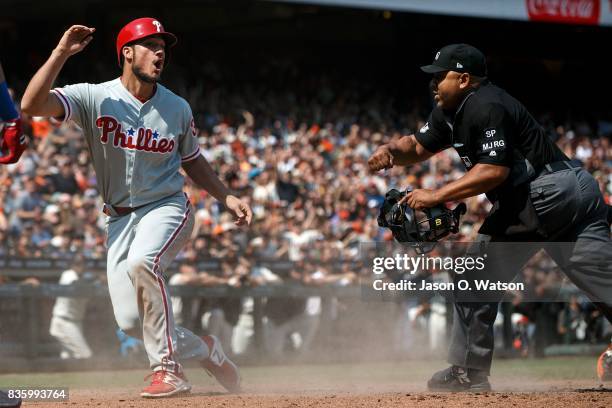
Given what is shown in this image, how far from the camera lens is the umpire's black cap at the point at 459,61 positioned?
5688 mm

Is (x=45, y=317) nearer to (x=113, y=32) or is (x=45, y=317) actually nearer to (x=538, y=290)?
(x=538, y=290)

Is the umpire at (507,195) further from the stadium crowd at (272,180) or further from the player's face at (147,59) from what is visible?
the stadium crowd at (272,180)

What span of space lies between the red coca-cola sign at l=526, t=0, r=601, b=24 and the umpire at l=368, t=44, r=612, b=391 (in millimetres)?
16110

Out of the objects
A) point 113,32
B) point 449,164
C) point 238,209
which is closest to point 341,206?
point 449,164

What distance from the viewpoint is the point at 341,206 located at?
14.6m

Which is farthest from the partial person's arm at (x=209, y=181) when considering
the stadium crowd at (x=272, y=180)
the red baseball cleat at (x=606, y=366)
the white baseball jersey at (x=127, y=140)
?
the stadium crowd at (x=272, y=180)

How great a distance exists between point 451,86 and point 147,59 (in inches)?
70.5

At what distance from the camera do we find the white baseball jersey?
18.7ft

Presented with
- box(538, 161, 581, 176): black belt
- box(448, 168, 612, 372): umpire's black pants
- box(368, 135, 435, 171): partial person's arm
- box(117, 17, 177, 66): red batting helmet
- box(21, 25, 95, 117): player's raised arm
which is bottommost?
box(448, 168, 612, 372): umpire's black pants

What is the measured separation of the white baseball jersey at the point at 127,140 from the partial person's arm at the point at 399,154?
1267 millimetres

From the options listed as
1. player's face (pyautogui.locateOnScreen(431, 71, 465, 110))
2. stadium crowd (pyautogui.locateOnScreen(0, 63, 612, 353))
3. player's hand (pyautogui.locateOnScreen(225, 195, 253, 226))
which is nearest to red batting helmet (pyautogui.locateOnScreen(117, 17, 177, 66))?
player's hand (pyautogui.locateOnScreen(225, 195, 253, 226))

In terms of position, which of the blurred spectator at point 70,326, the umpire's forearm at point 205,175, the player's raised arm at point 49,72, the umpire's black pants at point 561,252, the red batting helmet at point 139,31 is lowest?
the blurred spectator at point 70,326

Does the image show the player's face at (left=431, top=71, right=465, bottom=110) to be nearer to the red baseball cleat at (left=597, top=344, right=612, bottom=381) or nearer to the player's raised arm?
the red baseball cleat at (left=597, top=344, right=612, bottom=381)

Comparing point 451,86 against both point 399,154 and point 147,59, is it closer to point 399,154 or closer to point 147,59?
point 399,154
